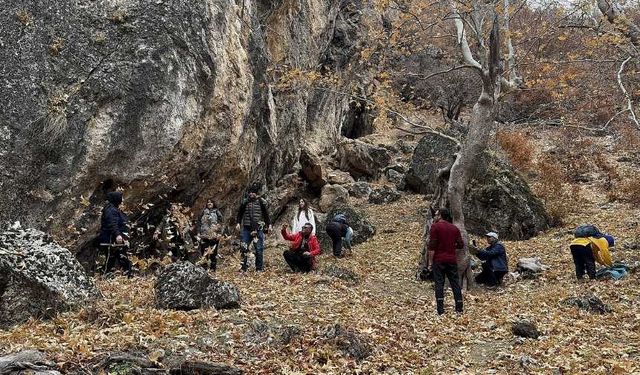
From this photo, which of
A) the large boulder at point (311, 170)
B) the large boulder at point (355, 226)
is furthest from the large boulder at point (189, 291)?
the large boulder at point (311, 170)

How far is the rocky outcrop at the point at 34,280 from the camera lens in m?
7.21

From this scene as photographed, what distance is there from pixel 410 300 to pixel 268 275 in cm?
317

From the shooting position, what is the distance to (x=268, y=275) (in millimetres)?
12352

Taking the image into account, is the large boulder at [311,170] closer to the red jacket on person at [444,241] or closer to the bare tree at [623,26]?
the bare tree at [623,26]

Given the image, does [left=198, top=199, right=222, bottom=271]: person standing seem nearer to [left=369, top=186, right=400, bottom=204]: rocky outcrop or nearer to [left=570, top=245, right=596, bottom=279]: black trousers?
[left=570, top=245, right=596, bottom=279]: black trousers

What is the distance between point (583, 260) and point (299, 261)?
6.22 meters

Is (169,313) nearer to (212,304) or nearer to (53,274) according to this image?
(212,304)

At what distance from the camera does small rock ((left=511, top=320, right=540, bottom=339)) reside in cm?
806

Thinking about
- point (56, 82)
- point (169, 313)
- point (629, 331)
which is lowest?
point (629, 331)

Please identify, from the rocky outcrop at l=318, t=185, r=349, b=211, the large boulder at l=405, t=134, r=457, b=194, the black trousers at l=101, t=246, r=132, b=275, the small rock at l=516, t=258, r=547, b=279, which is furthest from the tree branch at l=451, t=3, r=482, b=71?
the rocky outcrop at l=318, t=185, r=349, b=211

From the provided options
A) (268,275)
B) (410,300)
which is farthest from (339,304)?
(268,275)

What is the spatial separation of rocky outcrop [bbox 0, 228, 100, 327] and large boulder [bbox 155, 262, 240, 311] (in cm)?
99

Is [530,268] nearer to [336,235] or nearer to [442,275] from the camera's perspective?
[442,275]

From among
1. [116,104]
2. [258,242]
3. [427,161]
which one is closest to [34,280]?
[116,104]
